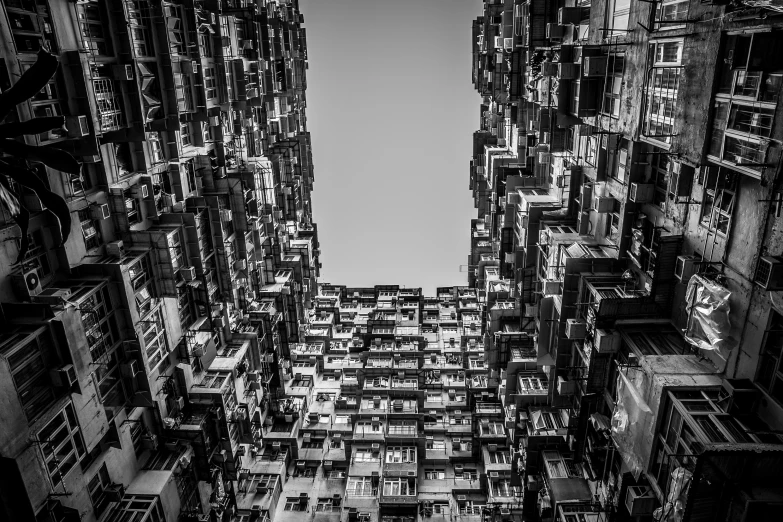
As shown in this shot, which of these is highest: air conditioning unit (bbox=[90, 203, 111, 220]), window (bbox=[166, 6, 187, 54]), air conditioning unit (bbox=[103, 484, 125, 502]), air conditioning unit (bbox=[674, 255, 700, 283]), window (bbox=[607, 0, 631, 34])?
window (bbox=[166, 6, 187, 54])

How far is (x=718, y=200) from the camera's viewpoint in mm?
14516

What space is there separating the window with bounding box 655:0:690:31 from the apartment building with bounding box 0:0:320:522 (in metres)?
21.6

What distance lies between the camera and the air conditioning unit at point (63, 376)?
15.8 meters

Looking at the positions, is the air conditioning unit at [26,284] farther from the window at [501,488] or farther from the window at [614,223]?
the window at [501,488]

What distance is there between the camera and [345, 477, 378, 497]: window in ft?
105

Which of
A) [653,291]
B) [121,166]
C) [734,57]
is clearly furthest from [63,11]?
Result: [653,291]

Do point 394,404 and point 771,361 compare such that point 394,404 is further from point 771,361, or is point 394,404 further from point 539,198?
point 771,361

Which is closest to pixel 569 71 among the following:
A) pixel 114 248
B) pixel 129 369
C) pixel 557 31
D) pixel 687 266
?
pixel 557 31

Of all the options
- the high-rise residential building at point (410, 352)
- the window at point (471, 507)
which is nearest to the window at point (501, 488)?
the high-rise residential building at point (410, 352)

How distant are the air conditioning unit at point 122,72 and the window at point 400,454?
29.3 metres

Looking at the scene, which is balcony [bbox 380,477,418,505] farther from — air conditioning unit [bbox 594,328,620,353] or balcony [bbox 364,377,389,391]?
air conditioning unit [bbox 594,328,620,353]

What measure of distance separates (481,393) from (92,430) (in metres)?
29.9

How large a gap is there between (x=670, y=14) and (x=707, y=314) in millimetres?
10553

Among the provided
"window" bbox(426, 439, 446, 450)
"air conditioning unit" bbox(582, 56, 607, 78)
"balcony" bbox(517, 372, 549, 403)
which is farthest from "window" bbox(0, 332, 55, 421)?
"window" bbox(426, 439, 446, 450)
